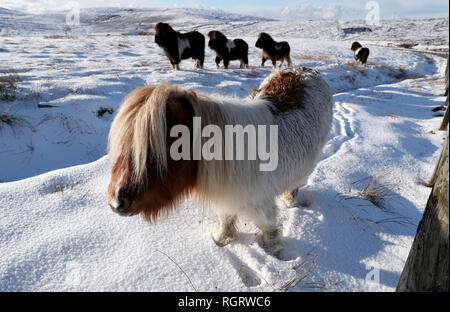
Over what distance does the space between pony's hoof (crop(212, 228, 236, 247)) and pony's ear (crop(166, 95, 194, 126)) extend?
1.05 metres

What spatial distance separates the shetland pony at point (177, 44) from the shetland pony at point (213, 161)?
8192 mm

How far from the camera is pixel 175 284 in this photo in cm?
159

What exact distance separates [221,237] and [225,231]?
0.21ft

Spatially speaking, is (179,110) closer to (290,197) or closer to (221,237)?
(221,237)

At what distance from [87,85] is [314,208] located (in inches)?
229

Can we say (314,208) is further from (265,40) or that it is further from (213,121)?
(265,40)

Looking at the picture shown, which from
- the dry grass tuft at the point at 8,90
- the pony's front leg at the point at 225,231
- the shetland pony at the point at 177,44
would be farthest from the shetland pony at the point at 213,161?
the shetland pony at the point at 177,44

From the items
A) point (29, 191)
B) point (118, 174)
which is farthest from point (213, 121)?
point (29, 191)

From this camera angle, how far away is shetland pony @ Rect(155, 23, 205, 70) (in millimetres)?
9586

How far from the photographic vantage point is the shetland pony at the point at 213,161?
1.33 metres

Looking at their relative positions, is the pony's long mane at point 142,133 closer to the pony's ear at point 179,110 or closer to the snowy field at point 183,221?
the pony's ear at point 179,110

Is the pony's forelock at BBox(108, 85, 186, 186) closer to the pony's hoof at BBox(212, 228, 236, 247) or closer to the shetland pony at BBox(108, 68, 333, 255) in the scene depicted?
the shetland pony at BBox(108, 68, 333, 255)

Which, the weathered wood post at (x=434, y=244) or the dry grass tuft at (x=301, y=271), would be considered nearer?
the weathered wood post at (x=434, y=244)

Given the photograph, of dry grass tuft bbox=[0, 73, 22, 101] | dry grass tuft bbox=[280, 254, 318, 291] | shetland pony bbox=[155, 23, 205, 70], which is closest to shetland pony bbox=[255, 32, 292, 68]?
shetland pony bbox=[155, 23, 205, 70]
